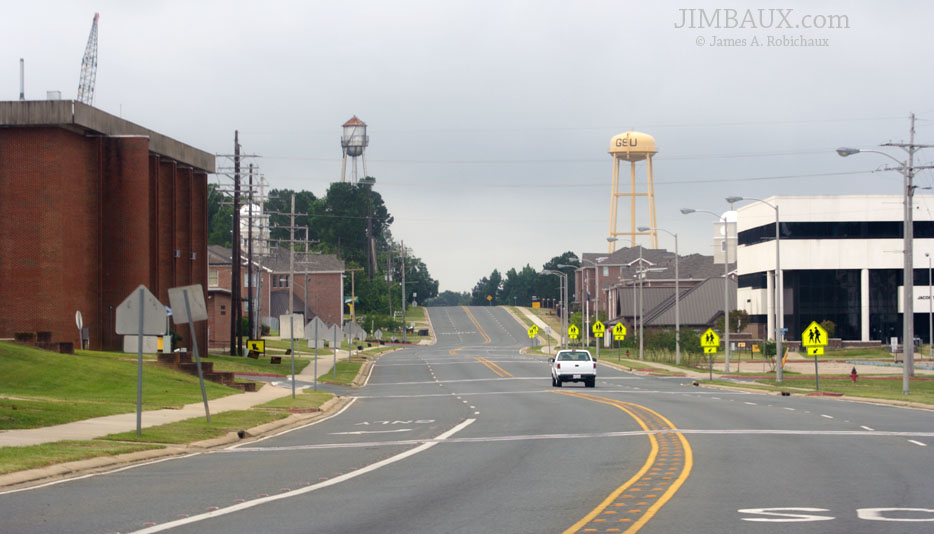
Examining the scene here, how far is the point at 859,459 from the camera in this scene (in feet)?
54.8

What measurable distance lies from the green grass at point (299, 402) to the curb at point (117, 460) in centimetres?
446

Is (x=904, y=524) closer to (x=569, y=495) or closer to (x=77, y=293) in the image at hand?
(x=569, y=495)

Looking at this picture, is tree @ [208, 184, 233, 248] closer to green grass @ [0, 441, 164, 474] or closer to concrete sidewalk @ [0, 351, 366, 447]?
concrete sidewalk @ [0, 351, 366, 447]

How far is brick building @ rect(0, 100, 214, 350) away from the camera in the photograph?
4731cm

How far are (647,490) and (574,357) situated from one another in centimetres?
3424

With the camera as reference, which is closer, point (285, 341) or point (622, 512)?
point (622, 512)

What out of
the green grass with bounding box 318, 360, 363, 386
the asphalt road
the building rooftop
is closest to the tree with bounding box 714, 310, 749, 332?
the green grass with bounding box 318, 360, 363, 386

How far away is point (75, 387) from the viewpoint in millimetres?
32594

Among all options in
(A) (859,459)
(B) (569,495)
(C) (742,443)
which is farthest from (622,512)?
(C) (742,443)

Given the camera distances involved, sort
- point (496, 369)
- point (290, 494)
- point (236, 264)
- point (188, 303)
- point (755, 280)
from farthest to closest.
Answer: point (755, 280) < point (496, 369) < point (236, 264) < point (188, 303) < point (290, 494)

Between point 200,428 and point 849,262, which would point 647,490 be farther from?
point 849,262

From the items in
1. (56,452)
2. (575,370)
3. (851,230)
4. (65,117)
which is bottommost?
(575,370)

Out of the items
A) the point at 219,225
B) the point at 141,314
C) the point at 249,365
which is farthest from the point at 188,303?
the point at 219,225

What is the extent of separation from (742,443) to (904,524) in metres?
9.11
